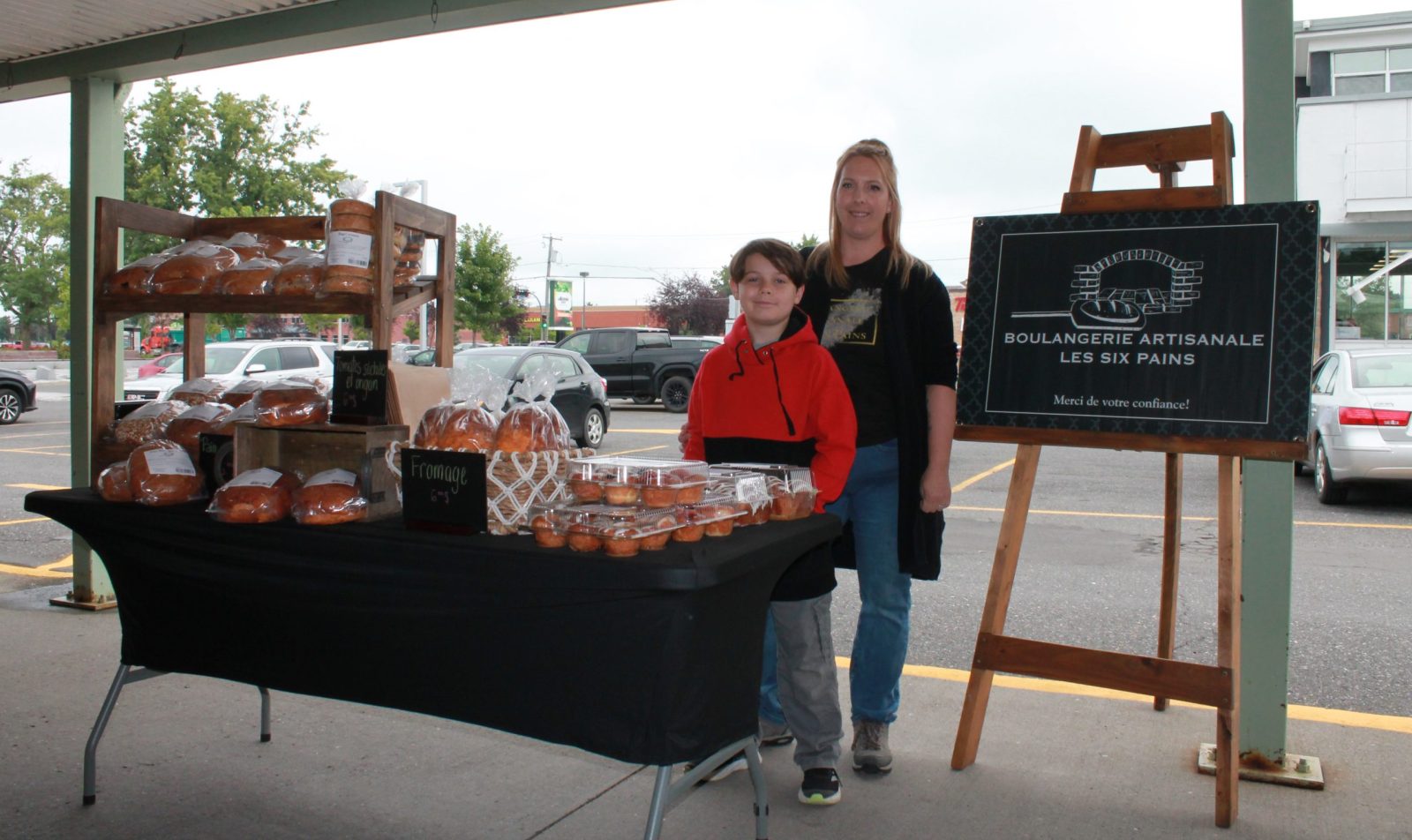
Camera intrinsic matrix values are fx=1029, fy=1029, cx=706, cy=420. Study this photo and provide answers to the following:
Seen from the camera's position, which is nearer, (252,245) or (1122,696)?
(252,245)

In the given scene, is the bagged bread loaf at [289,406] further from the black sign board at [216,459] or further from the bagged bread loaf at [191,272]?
the bagged bread loaf at [191,272]

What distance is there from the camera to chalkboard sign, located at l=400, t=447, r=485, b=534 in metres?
2.32

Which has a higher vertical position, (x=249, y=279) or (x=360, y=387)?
(x=249, y=279)

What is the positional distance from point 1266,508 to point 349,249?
9.75ft

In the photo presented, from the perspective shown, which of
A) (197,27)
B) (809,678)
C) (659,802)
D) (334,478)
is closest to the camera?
(659,802)

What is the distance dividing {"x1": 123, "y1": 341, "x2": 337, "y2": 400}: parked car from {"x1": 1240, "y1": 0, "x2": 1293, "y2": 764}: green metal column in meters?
12.3

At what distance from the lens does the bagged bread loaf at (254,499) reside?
8.68ft

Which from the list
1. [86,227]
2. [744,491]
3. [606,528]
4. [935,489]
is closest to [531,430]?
[606,528]

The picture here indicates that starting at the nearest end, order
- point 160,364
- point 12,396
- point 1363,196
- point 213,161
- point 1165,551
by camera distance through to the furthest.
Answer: point 1165,551 → point 1363,196 → point 12,396 → point 160,364 → point 213,161

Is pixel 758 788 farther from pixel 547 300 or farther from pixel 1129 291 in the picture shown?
pixel 547 300

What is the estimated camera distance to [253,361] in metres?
13.7

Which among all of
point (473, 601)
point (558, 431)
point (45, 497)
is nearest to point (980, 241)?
point (558, 431)

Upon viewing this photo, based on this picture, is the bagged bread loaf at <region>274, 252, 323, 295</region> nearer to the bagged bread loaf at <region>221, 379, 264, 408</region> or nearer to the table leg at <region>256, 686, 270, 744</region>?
the bagged bread loaf at <region>221, 379, 264, 408</region>

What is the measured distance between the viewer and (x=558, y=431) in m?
2.52
